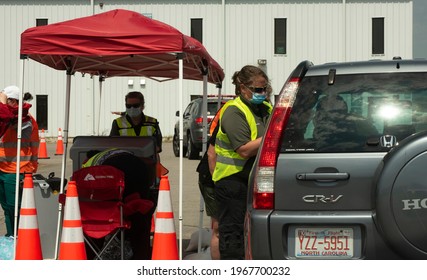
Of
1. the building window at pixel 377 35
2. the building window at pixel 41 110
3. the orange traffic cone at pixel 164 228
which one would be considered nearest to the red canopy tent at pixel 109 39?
the orange traffic cone at pixel 164 228

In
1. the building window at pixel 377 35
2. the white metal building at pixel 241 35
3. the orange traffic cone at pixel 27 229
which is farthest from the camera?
the building window at pixel 377 35

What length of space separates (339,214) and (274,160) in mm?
466

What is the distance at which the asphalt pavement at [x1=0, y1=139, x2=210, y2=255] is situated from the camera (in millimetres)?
9455

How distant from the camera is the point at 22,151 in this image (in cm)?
842

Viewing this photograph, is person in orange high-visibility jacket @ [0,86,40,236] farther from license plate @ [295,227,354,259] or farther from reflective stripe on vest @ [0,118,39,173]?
license plate @ [295,227,354,259]

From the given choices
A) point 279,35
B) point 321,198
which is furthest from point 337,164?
point 279,35

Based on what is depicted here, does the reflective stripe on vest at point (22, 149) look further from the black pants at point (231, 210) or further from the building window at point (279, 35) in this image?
the building window at point (279, 35)

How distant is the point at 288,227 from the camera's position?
431cm

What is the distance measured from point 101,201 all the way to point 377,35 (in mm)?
28184

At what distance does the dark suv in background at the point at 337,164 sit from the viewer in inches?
164

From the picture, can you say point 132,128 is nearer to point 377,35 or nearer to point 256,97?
point 256,97

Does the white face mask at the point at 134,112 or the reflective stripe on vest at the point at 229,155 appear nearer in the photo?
the reflective stripe on vest at the point at 229,155

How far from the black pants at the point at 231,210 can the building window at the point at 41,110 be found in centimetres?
2877
